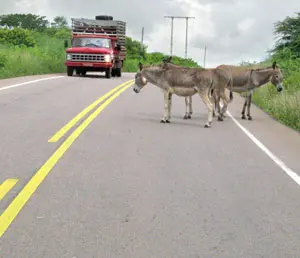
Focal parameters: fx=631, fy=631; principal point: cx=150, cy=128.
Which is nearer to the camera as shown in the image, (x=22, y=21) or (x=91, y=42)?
(x=91, y=42)

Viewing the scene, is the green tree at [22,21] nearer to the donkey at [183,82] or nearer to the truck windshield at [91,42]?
the truck windshield at [91,42]

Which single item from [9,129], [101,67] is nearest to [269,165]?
[9,129]

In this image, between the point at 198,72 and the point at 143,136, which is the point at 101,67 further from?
the point at 143,136

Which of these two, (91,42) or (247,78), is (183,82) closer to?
(247,78)

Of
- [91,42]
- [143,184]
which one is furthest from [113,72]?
[143,184]

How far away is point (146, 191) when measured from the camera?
725cm

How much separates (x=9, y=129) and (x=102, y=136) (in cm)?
179

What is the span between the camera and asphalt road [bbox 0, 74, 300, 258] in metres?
5.34

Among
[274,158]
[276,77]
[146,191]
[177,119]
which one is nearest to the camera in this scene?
[146,191]

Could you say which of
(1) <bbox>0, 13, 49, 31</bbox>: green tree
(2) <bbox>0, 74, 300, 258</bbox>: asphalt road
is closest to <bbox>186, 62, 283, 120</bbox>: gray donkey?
(2) <bbox>0, 74, 300, 258</bbox>: asphalt road

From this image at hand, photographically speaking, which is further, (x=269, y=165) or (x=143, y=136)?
(x=143, y=136)

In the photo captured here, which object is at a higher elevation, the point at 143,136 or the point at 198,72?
the point at 198,72

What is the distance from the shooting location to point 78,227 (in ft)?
18.8

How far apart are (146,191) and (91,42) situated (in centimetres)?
2731
